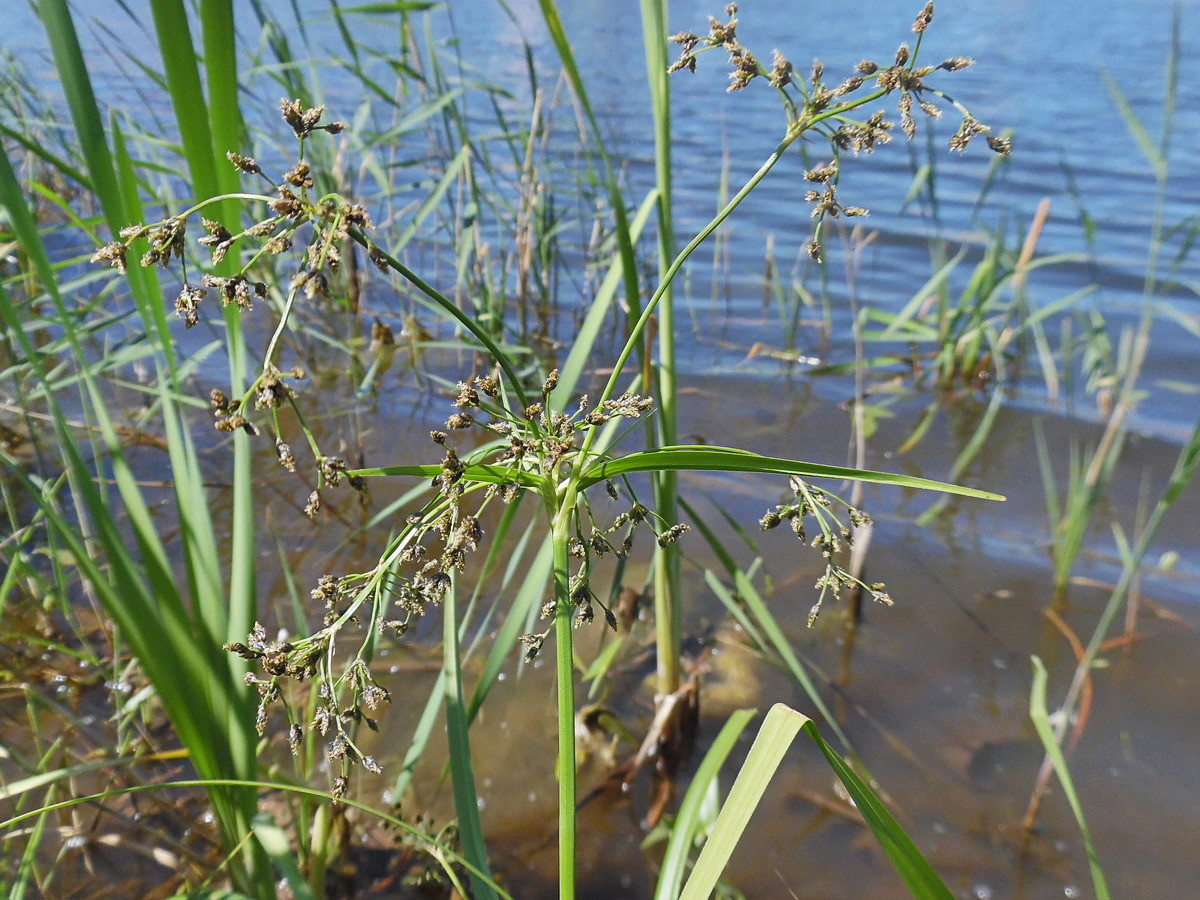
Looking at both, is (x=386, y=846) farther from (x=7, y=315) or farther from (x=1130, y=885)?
(x=1130, y=885)

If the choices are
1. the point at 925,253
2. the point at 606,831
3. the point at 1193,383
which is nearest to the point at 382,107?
the point at 925,253

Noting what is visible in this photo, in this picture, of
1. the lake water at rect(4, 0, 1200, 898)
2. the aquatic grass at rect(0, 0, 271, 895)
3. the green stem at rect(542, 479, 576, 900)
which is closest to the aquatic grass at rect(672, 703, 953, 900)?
the green stem at rect(542, 479, 576, 900)

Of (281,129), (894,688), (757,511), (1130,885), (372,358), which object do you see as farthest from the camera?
(281,129)

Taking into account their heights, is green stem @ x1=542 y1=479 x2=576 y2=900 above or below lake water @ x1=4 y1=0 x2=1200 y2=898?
above

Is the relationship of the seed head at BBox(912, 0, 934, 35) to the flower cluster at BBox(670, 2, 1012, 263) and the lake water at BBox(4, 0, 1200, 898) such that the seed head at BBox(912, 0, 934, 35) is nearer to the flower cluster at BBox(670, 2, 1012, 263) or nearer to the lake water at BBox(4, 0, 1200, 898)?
the flower cluster at BBox(670, 2, 1012, 263)

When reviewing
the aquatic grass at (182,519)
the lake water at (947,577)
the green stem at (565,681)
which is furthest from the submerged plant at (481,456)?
the lake water at (947,577)

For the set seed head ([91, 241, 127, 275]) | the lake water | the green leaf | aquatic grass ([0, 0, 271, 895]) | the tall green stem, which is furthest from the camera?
the lake water

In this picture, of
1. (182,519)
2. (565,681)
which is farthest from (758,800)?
(182,519)

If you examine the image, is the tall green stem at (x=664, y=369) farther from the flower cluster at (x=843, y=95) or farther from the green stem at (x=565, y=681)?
the green stem at (x=565, y=681)
